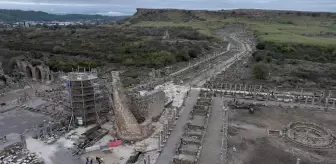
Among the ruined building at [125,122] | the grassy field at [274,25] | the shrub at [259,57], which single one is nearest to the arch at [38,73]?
the ruined building at [125,122]

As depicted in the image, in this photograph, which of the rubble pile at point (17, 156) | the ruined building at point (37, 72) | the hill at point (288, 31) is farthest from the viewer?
the hill at point (288, 31)

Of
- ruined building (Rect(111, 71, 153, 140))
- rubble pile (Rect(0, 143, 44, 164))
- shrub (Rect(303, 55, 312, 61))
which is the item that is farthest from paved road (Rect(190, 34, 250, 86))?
rubble pile (Rect(0, 143, 44, 164))

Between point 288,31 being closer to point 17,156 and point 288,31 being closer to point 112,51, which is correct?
point 112,51

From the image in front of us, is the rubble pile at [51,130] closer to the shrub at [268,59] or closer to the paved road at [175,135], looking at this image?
the paved road at [175,135]

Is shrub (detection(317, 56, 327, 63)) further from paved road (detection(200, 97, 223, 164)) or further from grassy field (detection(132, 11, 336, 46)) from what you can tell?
paved road (detection(200, 97, 223, 164))

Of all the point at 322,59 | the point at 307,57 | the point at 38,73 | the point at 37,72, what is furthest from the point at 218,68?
the point at 37,72

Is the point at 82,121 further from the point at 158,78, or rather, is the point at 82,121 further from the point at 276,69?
the point at 276,69
